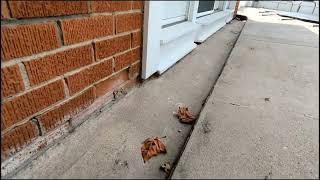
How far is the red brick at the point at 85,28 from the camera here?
0.87 metres

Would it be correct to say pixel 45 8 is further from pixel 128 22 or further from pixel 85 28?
pixel 128 22

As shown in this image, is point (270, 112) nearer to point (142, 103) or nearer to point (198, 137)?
point (198, 137)

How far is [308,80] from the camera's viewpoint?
5.67 ft

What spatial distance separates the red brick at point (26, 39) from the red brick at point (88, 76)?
0.61ft

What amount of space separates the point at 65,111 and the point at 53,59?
254mm

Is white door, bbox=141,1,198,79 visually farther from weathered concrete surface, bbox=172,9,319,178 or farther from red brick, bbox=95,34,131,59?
weathered concrete surface, bbox=172,9,319,178

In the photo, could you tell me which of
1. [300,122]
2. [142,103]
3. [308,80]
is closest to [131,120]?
[142,103]

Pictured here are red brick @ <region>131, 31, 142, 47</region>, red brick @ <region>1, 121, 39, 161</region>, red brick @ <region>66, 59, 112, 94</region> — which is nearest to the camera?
red brick @ <region>1, 121, 39, 161</region>

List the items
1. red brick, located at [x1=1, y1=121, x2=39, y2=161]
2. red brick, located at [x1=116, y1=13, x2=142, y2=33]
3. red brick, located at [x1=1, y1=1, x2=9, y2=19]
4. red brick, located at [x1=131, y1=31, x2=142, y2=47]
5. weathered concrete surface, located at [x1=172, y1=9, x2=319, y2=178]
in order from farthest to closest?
red brick, located at [x1=131, y1=31, x2=142, y2=47]
red brick, located at [x1=116, y1=13, x2=142, y2=33]
weathered concrete surface, located at [x1=172, y1=9, x2=319, y2=178]
red brick, located at [x1=1, y1=121, x2=39, y2=161]
red brick, located at [x1=1, y1=1, x2=9, y2=19]

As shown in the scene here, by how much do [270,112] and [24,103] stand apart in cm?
125

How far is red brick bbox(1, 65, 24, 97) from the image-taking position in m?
0.70

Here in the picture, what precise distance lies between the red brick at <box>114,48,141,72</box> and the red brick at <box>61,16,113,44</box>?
18 cm

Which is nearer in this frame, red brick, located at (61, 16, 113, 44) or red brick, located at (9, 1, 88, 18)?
red brick, located at (9, 1, 88, 18)

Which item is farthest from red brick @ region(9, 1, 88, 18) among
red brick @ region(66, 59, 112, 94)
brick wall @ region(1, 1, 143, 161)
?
red brick @ region(66, 59, 112, 94)
